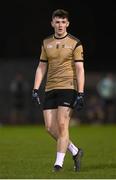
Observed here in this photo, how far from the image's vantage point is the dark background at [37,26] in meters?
33.5

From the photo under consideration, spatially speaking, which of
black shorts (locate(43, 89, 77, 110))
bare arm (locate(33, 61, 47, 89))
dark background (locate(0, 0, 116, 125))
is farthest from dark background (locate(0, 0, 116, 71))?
black shorts (locate(43, 89, 77, 110))

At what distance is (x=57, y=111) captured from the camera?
13.7m


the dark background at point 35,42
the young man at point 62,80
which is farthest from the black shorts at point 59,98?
the dark background at point 35,42

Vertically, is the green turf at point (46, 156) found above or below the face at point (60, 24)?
below

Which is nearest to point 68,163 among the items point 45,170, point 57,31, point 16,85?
point 45,170

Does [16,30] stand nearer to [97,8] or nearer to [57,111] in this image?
[97,8]

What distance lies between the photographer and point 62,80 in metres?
13.7

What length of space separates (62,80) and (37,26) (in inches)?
786

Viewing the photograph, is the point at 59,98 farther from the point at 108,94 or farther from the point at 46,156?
the point at 108,94

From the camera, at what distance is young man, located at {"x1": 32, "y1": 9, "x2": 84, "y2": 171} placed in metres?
13.6

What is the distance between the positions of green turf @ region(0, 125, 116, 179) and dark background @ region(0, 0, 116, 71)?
8.41 metres

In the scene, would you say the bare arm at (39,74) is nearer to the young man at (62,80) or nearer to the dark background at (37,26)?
the young man at (62,80)

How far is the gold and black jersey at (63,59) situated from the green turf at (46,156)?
1342mm

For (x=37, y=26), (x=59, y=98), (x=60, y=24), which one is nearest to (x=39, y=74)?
(x=59, y=98)
